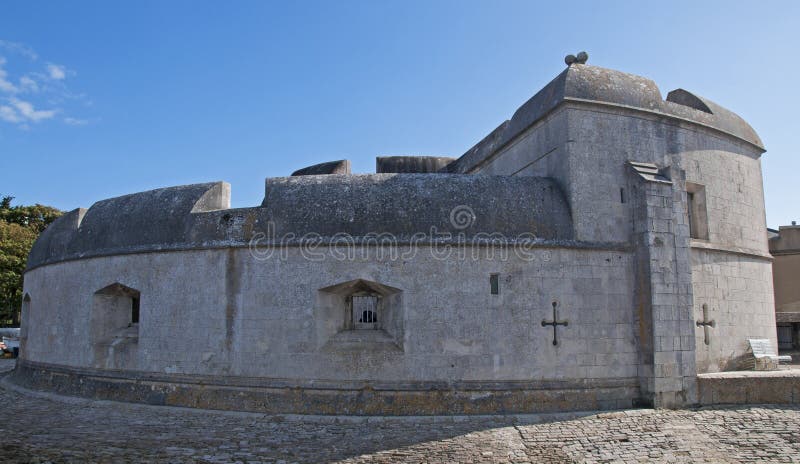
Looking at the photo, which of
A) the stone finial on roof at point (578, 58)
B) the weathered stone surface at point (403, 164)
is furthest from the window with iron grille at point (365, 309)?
the stone finial on roof at point (578, 58)

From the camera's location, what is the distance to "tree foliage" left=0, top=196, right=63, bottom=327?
81.4ft

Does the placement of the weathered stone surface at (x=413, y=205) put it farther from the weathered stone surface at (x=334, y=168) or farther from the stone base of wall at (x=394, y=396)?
the weathered stone surface at (x=334, y=168)

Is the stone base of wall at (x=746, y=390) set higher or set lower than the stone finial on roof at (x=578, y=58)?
lower

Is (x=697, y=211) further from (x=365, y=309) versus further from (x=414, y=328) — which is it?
(x=365, y=309)

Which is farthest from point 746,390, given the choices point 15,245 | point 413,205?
point 15,245

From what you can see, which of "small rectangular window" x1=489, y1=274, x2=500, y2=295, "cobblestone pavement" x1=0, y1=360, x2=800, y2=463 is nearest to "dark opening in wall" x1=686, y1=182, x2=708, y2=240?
"cobblestone pavement" x1=0, y1=360, x2=800, y2=463

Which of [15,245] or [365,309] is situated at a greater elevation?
[15,245]

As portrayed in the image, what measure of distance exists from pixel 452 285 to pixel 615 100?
411 cm

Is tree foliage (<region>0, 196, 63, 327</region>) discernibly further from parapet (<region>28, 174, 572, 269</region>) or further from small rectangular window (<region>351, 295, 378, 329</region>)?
→ small rectangular window (<region>351, 295, 378, 329</region>)

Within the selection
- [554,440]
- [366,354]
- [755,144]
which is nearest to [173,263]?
[366,354]

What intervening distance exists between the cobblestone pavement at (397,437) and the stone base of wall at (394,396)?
234mm

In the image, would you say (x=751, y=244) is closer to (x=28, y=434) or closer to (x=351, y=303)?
(x=351, y=303)

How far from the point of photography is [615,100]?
29.7 ft

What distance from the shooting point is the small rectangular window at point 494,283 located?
823cm
